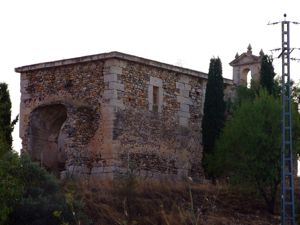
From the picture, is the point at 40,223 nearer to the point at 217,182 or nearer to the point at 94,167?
the point at 94,167

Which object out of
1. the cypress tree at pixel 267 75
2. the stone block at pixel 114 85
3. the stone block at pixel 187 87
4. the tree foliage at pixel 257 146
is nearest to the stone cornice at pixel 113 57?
the stone block at pixel 187 87

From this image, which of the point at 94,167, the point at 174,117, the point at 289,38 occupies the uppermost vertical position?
the point at 289,38

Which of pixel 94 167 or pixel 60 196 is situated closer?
pixel 60 196

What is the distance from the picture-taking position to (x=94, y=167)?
28.0 m

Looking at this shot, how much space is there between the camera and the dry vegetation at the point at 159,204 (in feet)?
76.1

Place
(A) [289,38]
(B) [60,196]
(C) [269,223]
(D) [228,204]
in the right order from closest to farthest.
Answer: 1. (B) [60,196]
2. (A) [289,38]
3. (C) [269,223]
4. (D) [228,204]

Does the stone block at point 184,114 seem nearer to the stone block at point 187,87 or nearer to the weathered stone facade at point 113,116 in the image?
the weathered stone facade at point 113,116

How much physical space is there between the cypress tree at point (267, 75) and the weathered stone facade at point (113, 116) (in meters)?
2.42

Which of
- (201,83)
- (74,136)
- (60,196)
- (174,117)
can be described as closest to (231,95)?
(201,83)

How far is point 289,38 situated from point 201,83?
28.1 feet

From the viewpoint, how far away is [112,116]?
90.9 feet

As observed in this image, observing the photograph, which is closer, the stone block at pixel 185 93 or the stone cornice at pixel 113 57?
the stone cornice at pixel 113 57

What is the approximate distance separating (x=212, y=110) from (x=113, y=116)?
16.3 ft

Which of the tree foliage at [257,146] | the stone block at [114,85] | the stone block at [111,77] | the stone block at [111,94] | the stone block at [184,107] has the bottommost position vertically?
the tree foliage at [257,146]
